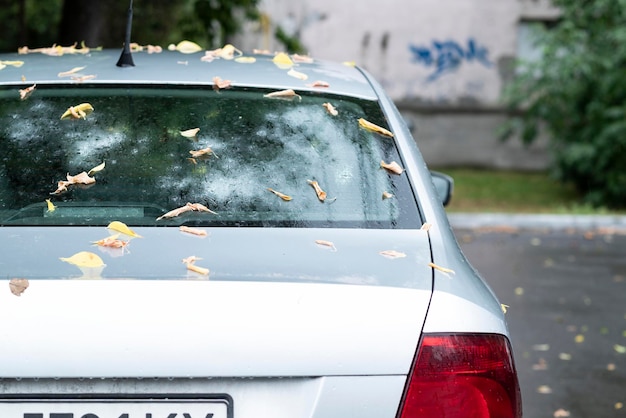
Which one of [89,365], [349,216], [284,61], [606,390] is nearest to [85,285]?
[89,365]

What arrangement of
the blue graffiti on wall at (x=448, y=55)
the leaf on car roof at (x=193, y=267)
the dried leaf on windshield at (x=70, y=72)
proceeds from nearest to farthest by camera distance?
the leaf on car roof at (x=193, y=267), the dried leaf on windshield at (x=70, y=72), the blue graffiti on wall at (x=448, y=55)

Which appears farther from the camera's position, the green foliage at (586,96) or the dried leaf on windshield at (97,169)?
the green foliage at (586,96)

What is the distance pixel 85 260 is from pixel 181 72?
1210 millimetres

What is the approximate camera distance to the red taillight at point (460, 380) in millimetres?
2127

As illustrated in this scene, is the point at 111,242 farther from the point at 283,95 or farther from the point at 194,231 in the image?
the point at 283,95

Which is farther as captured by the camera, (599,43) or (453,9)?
(453,9)

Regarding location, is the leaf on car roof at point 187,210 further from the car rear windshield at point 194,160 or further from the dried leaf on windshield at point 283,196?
the dried leaf on windshield at point 283,196

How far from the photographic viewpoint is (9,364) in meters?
2.04

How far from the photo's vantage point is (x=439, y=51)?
18.5 metres

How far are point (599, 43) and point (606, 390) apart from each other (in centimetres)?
919

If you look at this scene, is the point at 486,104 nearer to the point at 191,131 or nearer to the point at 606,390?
the point at 606,390

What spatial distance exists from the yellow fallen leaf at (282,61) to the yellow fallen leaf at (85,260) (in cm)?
142

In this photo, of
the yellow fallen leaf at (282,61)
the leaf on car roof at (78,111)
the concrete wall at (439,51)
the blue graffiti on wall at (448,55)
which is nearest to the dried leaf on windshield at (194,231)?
the leaf on car roof at (78,111)

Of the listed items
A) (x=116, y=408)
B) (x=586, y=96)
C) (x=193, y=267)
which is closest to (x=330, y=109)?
(x=193, y=267)
